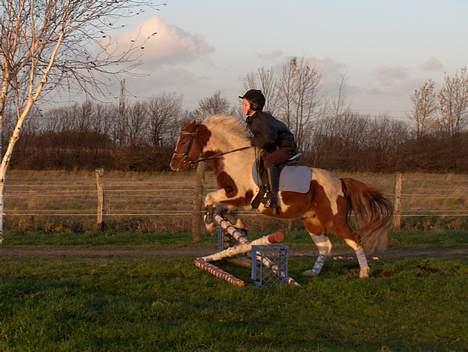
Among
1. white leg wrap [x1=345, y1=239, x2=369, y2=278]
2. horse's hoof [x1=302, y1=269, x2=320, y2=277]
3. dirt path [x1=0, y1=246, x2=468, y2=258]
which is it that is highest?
white leg wrap [x1=345, y1=239, x2=369, y2=278]

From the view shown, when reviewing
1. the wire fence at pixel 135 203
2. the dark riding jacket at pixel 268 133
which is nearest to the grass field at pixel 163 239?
the wire fence at pixel 135 203

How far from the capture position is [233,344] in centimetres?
664

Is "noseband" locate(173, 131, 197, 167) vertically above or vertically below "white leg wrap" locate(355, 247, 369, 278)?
above

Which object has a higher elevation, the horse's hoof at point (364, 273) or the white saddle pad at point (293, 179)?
the white saddle pad at point (293, 179)

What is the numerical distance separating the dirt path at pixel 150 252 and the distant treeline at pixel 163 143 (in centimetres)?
1768

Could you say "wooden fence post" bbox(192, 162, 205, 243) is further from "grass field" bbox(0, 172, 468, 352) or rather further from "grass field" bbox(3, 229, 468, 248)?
"grass field" bbox(0, 172, 468, 352)

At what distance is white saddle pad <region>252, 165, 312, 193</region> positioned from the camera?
1047cm

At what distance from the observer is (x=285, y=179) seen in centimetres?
1047

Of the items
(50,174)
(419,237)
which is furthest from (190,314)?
(50,174)

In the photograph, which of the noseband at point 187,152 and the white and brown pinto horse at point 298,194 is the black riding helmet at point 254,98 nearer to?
the white and brown pinto horse at point 298,194

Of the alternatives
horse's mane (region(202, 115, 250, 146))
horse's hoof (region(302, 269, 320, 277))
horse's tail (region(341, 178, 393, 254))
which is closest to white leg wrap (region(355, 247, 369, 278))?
horse's tail (region(341, 178, 393, 254))

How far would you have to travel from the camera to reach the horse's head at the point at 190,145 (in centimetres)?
1086

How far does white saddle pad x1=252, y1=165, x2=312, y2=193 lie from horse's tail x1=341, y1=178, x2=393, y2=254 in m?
0.89

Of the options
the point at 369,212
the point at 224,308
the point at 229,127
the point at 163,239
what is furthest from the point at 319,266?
the point at 163,239
